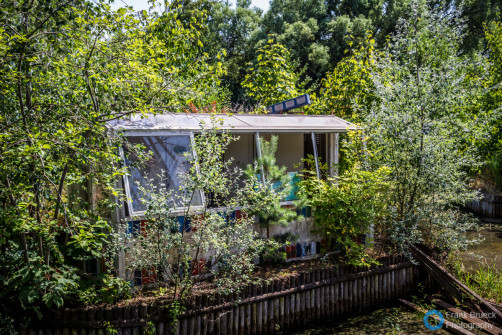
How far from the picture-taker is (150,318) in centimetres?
631

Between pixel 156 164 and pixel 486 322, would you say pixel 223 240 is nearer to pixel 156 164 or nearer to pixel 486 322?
pixel 156 164

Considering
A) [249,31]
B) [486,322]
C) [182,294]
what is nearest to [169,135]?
[182,294]

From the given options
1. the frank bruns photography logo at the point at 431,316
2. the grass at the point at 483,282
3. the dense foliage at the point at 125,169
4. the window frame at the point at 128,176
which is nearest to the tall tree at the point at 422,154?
the dense foliage at the point at 125,169

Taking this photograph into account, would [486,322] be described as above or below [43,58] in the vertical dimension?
below

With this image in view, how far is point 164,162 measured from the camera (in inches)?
294

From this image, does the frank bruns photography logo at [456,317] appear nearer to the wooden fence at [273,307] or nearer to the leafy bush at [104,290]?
the wooden fence at [273,307]

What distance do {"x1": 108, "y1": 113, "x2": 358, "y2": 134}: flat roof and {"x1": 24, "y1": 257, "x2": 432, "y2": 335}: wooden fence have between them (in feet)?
9.92

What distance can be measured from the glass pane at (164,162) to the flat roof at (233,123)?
8.3 inches

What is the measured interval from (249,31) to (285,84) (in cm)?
1806

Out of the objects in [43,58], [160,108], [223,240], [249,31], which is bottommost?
[223,240]

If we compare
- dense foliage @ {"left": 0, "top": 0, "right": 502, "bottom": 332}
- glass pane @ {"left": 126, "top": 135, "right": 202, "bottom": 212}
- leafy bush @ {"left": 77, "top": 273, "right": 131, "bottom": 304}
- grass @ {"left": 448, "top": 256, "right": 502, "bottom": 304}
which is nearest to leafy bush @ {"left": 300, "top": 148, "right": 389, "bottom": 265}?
dense foliage @ {"left": 0, "top": 0, "right": 502, "bottom": 332}

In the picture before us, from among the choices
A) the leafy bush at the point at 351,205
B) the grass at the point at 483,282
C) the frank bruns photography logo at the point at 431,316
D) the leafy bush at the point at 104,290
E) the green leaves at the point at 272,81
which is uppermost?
Result: the green leaves at the point at 272,81

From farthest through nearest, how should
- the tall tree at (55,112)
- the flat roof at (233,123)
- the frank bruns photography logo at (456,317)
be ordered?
the frank bruns photography logo at (456,317)
the flat roof at (233,123)
the tall tree at (55,112)

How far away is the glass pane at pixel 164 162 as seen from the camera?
7.22 m
